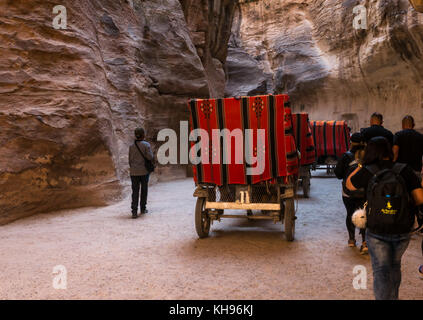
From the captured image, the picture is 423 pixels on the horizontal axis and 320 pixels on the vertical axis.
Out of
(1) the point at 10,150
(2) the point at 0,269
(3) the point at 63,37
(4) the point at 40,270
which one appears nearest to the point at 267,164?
(4) the point at 40,270

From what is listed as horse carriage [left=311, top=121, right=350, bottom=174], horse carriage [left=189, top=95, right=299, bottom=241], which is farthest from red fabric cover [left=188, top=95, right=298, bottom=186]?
horse carriage [left=311, top=121, right=350, bottom=174]

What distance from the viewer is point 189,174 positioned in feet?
47.2

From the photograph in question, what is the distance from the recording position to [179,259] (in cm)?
421

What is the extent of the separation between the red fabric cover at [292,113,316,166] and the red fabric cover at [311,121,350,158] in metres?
5.10

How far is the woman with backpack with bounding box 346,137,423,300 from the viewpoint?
2.27 meters

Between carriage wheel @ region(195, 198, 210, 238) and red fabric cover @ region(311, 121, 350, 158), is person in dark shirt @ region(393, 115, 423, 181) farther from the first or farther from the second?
red fabric cover @ region(311, 121, 350, 158)

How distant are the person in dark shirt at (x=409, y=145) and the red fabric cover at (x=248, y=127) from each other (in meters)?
1.43

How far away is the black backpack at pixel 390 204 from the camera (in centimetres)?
226

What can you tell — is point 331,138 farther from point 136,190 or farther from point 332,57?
point 332,57

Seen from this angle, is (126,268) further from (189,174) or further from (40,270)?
(189,174)

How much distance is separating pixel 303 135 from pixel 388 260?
5591mm
